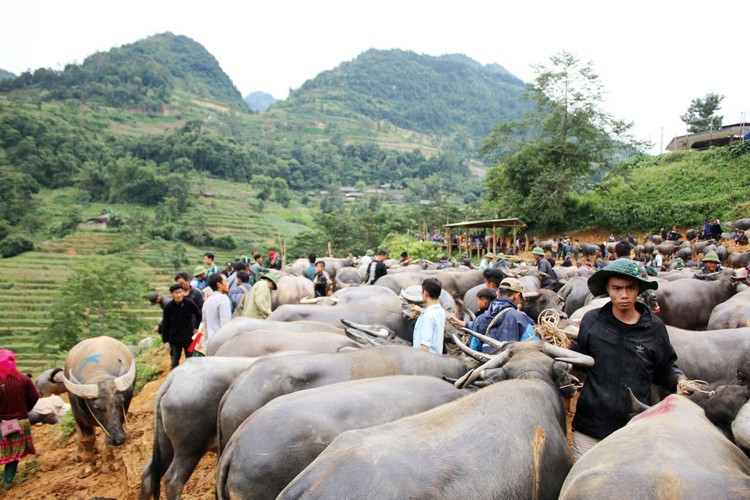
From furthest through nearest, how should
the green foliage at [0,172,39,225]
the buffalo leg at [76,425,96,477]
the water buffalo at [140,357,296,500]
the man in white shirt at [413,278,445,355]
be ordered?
the green foliage at [0,172,39,225], the buffalo leg at [76,425,96,477], the man in white shirt at [413,278,445,355], the water buffalo at [140,357,296,500]

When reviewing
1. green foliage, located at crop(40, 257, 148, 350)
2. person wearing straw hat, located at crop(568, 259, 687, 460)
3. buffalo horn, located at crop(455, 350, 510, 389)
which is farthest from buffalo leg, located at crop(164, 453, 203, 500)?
green foliage, located at crop(40, 257, 148, 350)

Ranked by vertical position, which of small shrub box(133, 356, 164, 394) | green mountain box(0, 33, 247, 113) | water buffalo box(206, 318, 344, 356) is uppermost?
green mountain box(0, 33, 247, 113)

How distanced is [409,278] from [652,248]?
48.9ft

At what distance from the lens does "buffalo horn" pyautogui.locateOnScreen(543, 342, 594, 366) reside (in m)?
3.18

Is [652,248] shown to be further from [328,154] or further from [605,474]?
[328,154]

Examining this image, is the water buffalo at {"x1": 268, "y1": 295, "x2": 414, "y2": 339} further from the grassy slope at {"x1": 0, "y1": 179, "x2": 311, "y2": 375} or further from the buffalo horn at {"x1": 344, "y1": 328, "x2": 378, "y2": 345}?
the grassy slope at {"x1": 0, "y1": 179, "x2": 311, "y2": 375}

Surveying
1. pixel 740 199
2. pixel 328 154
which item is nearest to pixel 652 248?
pixel 740 199

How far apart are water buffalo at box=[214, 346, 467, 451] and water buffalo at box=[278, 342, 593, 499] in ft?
4.87

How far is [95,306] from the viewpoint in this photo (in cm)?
3033

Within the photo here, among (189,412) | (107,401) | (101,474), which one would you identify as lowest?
(101,474)

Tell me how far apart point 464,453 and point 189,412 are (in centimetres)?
304

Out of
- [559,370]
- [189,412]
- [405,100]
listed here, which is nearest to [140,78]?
[405,100]

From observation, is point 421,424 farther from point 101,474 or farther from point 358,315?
point 101,474

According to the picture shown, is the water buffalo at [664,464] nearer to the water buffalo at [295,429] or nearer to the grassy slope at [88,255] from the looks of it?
the water buffalo at [295,429]
